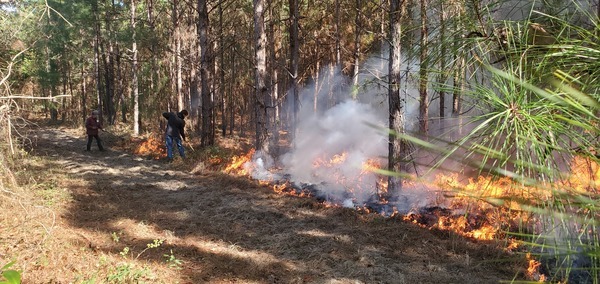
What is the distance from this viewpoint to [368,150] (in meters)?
15.6

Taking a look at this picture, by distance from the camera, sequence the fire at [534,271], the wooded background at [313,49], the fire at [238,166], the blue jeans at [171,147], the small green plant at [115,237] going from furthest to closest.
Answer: the blue jeans at [171,147] < the fire at [238,166] < the small green plant at [115,237] < the fire at [534,271] < the wooded background at [313,49]

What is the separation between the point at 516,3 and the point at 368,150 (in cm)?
1336

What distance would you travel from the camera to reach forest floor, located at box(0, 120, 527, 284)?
4480 mm

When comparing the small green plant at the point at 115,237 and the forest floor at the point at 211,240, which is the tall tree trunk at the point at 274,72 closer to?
the forest floor at the point at 211,240

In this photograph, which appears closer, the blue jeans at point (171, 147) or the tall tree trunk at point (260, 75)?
the tall tree trunk at point (260, 75)

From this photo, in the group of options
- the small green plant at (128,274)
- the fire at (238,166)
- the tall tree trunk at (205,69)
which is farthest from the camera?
the tall tree trunk at (205,69)

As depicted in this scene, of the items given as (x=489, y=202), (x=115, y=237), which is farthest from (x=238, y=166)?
(x=489, y=202)

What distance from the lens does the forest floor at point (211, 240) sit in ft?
14.7

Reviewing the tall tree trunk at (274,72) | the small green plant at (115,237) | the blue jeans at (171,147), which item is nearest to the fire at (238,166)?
the tall tree trunk at (274,72)

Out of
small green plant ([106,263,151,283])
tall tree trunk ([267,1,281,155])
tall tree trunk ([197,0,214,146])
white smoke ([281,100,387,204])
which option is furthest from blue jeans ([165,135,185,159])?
small green plant ([106,263,151,283])

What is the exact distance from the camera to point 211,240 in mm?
6016

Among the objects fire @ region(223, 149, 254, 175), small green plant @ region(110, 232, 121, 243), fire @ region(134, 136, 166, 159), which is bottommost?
small green plant @ region(110, 232, 121, 243)

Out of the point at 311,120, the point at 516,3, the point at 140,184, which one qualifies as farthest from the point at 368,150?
the point at 516,3

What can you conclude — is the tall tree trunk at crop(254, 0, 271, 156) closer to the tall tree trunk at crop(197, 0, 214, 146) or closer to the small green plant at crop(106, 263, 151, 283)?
the tall tree trunk at crop(197, 0, 214, 146)
